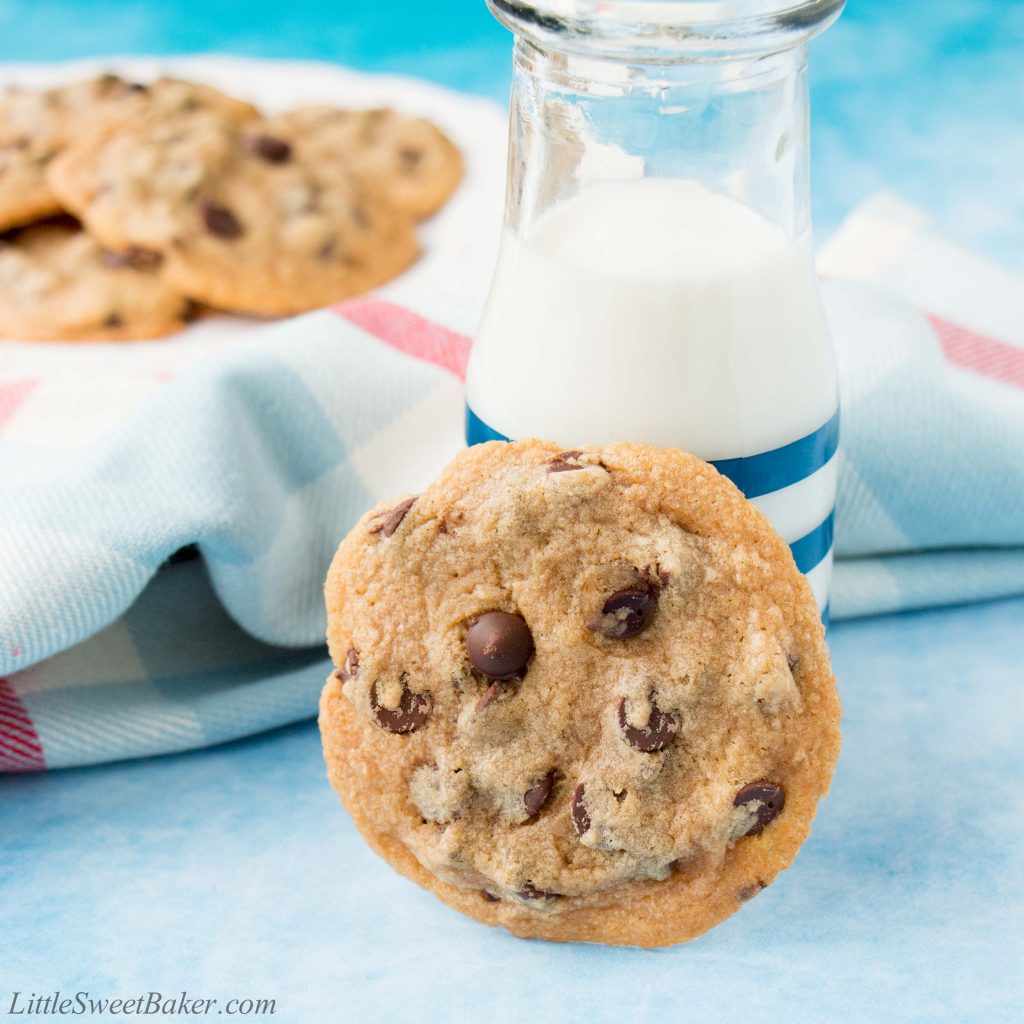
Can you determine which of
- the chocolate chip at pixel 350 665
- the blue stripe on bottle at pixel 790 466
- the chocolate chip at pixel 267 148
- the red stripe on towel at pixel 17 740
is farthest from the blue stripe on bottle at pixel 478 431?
the chocolate chip at pixel 267 148

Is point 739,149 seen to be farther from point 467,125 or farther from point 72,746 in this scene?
point 467,125

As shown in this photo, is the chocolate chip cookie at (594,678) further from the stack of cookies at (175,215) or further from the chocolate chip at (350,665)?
the stack of cookies at (175,215)

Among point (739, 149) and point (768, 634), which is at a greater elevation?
point (739, 149)

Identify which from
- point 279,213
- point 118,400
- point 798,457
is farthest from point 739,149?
point 279,213

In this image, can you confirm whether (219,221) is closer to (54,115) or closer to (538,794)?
(54,115)

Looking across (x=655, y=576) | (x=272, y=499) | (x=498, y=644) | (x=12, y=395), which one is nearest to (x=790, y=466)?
(x=655, y=576)
